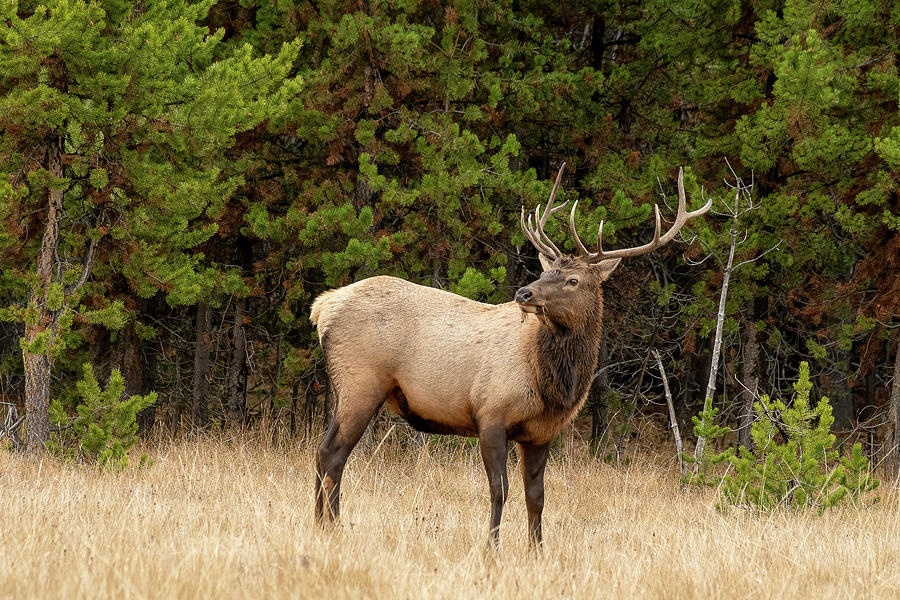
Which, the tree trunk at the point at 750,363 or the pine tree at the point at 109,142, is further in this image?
the tree trunk at the point at 750,363

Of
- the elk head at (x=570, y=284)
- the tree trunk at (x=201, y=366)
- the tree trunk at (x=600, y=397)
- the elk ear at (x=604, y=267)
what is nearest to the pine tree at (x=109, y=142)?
the tree trunk at (x=201, y=366)

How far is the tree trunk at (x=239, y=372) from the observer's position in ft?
41.1

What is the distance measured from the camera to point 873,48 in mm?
10359

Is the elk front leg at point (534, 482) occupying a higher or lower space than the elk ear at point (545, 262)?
lower

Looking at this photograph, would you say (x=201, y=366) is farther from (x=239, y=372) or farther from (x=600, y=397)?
(x=600, y=397)

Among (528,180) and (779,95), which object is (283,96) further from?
(779,95)

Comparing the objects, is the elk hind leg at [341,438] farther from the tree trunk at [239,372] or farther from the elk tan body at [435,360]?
the tree trunk at [239,372]

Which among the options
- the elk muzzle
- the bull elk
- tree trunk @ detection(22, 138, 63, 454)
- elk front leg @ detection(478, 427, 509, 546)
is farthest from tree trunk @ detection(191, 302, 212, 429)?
the elk muzzle

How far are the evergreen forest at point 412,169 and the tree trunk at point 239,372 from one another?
4 cm

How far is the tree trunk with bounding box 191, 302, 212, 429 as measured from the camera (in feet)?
41.5

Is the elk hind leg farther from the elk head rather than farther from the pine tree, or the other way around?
the pine tree

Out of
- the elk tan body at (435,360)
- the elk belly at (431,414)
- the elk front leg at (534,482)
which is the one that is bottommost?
the elk front leg at (534,482)

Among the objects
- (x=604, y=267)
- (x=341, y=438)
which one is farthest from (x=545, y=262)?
(x=341, y=438)

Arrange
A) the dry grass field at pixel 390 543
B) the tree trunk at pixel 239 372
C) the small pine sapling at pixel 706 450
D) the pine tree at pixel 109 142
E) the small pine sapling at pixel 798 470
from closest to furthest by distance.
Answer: the dry grass field at pixel 390 543, the small pine sapling at pixel 798 470, the small pine sapling at pixel 706 450, the pine tree at pixel 109 142, the tree trunk at pixel 239 372
